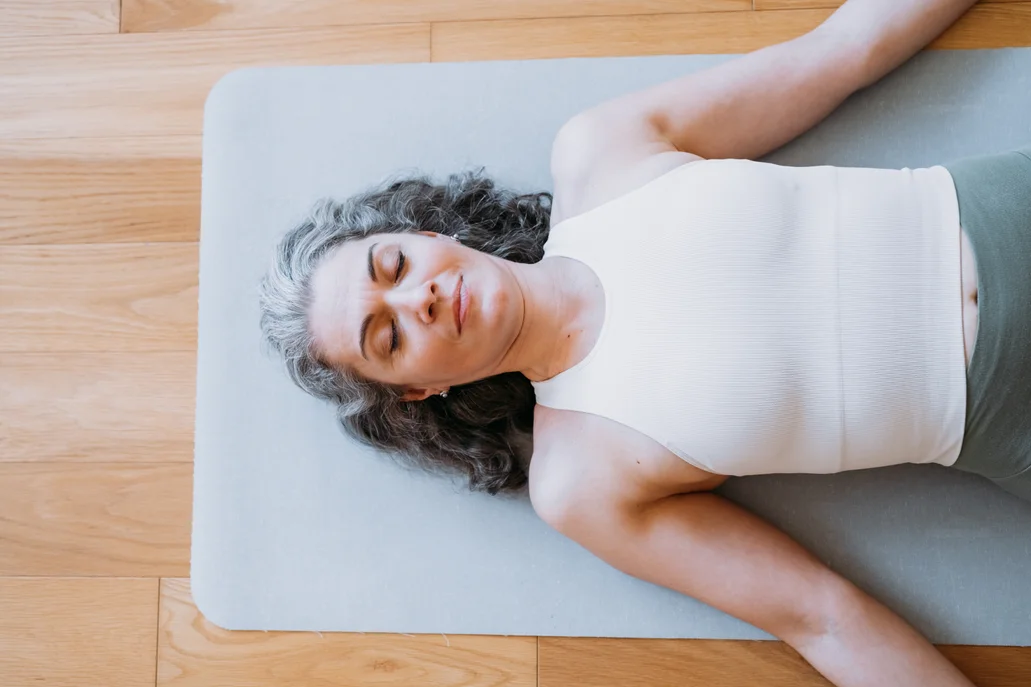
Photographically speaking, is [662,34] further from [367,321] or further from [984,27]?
[367,321]

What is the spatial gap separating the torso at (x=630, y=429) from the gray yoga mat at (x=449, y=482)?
0.19m

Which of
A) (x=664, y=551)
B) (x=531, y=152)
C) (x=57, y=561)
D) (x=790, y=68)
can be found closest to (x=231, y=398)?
(x=57, y=561)

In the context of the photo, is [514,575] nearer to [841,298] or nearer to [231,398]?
[231,398]

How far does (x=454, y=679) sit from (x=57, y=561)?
0.81m

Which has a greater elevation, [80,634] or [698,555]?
[698,555]

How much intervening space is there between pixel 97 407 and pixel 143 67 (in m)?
0.68

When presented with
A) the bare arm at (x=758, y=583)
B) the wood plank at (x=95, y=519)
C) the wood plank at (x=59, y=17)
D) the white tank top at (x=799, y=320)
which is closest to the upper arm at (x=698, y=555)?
the bare arm at (x=758, y=583)

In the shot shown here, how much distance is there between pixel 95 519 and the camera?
148 cm

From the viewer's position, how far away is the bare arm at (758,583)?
46.3 inches

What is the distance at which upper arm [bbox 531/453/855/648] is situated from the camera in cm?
118

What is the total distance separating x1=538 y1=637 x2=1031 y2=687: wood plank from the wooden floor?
10 centimetres

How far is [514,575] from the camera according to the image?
53.8 inches

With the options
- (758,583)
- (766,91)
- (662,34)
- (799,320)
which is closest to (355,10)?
(662,34)

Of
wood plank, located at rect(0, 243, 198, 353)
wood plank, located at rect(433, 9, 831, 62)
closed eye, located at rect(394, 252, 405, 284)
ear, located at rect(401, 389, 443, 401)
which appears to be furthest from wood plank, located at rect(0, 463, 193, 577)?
wood plank, located at rect(433, 9, 831, 62)
